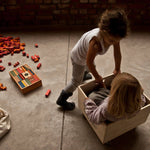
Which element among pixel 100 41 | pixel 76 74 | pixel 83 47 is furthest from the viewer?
pixel 76 74

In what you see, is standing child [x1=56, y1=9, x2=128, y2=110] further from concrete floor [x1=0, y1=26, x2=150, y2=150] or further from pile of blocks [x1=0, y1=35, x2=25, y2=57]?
pile of blocks [x1=0, y1=35, x2=25, y2=57]

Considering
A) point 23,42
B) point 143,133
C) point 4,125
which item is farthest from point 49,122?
point 23,42

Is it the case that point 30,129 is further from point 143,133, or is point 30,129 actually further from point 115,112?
point 143,133

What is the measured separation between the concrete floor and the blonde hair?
0.62 meters

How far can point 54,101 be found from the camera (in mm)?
1946

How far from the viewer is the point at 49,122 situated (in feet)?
5.77

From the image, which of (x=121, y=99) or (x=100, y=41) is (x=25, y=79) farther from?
(x=121, y=99)

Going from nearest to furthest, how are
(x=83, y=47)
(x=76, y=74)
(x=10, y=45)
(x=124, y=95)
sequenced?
(x=124, y=95)
(x=83, y=47)
(x=76, y=74)
(x=10, y=45)

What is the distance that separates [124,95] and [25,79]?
1.34 metres

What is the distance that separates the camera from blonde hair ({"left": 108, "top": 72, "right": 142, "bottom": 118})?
1025mm

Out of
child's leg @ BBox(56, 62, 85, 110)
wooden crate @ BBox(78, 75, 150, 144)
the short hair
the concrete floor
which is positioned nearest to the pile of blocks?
the concrete floor

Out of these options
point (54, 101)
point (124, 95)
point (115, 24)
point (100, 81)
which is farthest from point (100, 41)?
point (54, 101)

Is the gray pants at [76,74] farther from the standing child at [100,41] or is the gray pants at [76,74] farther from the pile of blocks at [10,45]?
the pile of blocks at [10,45]

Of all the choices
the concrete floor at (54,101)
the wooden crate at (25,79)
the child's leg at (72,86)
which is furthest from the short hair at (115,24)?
the wooden crate at (25,79)
